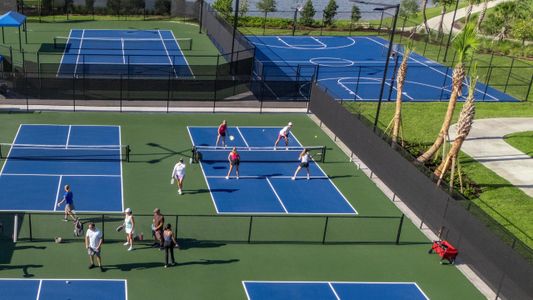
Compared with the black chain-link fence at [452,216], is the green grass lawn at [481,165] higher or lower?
lower

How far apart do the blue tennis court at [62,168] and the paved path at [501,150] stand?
59.0ft

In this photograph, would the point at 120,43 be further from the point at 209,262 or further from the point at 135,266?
the point at 209,262

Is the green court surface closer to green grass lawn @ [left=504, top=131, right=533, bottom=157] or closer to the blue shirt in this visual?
the blue shirt

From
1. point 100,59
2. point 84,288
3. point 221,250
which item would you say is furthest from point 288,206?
point 100,59

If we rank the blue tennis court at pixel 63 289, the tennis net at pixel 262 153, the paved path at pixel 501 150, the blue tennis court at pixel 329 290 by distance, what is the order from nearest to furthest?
the blue tennis court at pixel 63 289, the blue tennis court at pixel 329 290, the paved path at pixel 501 150, the tennis net at pixel 262 153

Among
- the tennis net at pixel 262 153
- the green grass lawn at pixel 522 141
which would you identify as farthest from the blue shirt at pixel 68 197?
the green grass lawn at pixel 522 141

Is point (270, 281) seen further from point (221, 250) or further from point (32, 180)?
point (32, 180)

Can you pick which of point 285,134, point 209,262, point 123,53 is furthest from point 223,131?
point 123,53

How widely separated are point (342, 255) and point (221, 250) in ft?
13.8

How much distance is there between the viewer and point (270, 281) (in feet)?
60.8

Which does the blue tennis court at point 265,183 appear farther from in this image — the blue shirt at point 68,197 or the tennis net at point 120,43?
the tennis net at point 120,43

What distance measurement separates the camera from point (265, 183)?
85.3 feet

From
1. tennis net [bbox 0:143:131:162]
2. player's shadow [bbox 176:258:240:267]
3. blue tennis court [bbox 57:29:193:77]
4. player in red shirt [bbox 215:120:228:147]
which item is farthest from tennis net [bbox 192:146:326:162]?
blue tennis court [bbox 57:29:193:77]

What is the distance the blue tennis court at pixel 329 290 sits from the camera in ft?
58.9
